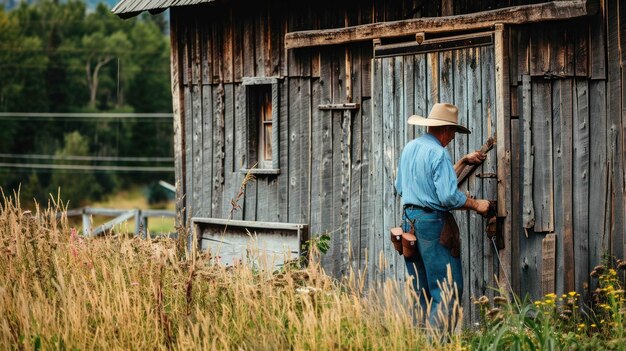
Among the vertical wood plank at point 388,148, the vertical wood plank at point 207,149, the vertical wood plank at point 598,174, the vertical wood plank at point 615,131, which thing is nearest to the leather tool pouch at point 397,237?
the vertical wood plank at point 388,148

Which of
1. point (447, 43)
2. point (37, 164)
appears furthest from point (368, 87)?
point (37, 164)

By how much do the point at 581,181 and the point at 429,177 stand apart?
1593mm

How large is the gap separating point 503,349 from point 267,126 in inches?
244

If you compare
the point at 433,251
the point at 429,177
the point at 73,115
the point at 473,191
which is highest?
the point at 73,115

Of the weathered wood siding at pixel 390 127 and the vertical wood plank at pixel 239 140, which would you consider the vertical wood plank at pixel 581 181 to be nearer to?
the weathered wood siding at pixel 390 127

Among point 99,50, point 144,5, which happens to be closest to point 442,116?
point 144,5

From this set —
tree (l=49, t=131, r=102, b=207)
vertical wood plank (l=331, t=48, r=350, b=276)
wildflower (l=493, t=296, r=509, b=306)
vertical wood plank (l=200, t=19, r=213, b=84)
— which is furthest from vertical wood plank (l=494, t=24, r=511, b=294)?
tree (l=49, t=131, r=102, b=207)

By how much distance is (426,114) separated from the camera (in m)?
9.77

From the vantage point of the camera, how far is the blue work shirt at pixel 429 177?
327 inches

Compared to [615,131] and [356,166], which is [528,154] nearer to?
[615,131]

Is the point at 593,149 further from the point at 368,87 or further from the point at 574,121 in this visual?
the point at 368,87

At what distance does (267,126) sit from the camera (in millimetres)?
12664

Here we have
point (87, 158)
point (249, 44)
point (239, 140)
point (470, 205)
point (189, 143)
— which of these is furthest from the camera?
point (87, 158)

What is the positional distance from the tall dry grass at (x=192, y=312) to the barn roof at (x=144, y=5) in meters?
4.80
